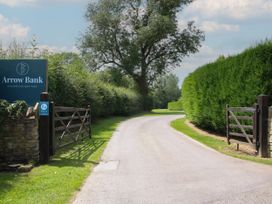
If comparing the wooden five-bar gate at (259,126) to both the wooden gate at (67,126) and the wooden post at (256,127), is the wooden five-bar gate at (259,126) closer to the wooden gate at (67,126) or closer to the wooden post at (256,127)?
the wooden post at (256,127)

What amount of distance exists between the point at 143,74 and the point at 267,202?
Result: 55.1m

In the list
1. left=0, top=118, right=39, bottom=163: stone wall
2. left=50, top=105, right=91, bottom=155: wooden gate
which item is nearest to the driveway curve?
left=50, top=105, right=91, bottom=155: wooden gate

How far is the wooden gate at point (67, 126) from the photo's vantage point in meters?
14.5

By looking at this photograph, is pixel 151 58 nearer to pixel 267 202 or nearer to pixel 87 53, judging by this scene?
pixel 87 53

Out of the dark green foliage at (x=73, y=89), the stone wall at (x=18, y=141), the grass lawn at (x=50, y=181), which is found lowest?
the grass lawn at (x=50, y=181)

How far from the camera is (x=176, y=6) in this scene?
199 ft

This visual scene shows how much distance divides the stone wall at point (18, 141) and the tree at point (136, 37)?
4494 centimetres

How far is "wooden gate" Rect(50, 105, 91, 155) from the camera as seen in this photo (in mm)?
14521

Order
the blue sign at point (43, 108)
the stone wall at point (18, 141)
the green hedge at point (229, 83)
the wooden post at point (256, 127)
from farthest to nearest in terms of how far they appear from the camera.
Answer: the green hedge at point (229, 83)
the wooden post at point (256, 127)
the blue sign at point (43, 108)
the stone wall at point (18, 141)

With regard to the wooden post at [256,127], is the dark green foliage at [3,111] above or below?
above

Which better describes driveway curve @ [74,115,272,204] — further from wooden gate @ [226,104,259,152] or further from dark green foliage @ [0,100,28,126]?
dark green foliage @ [0,100,28,126]

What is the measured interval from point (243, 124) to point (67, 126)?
6.43 meters


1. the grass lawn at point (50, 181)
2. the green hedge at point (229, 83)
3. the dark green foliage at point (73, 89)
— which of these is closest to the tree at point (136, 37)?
the dark green foliage at point (73, 89)

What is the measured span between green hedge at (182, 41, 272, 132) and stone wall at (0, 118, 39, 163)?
8.26 meters
